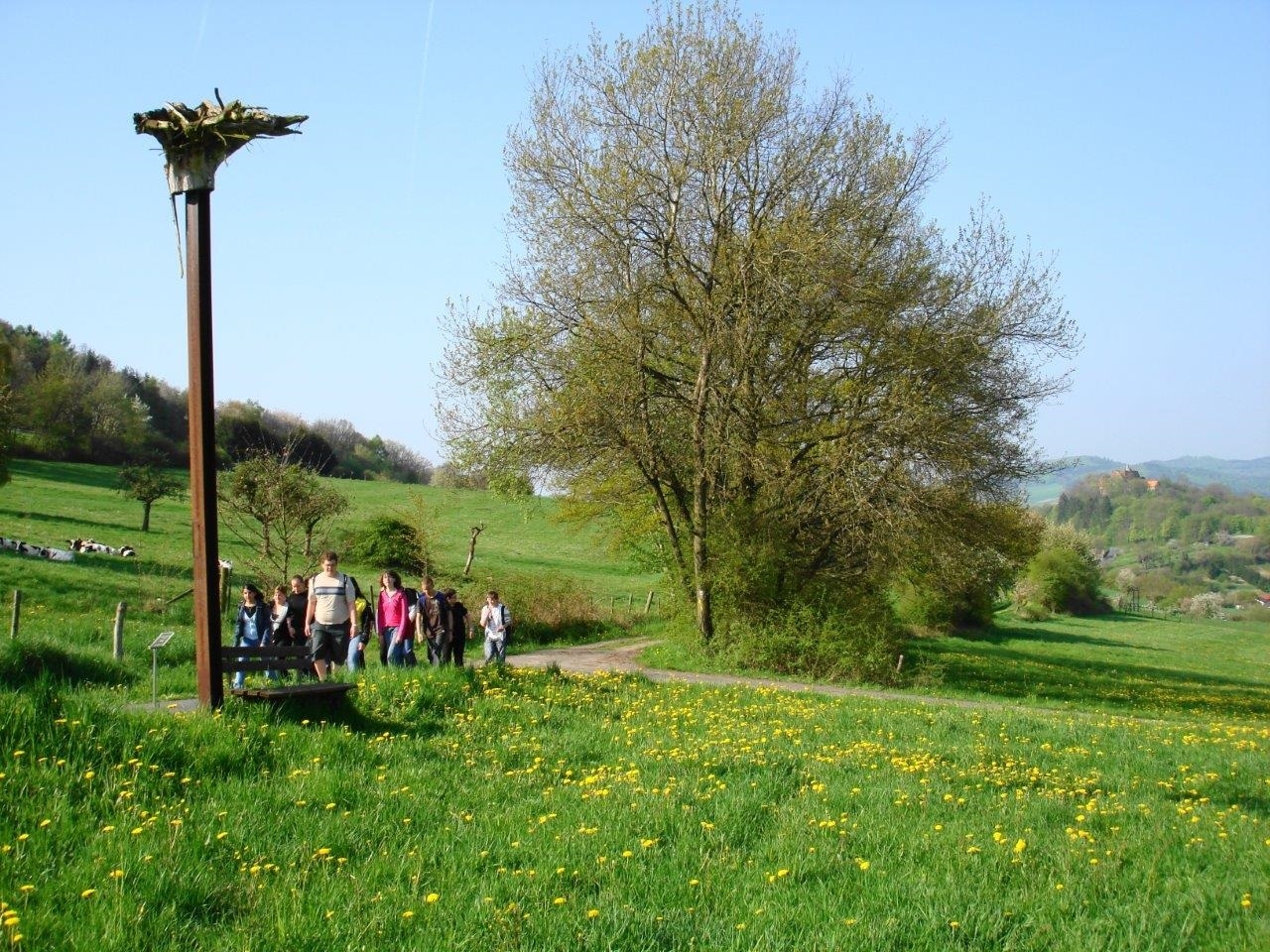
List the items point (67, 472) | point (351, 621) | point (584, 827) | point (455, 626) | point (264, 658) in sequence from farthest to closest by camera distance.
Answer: point (67, 472) < point (455, 626) < point (351, 621) < point (264, 658) < point (584, 827)

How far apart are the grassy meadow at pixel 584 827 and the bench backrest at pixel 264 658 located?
0.92 meters

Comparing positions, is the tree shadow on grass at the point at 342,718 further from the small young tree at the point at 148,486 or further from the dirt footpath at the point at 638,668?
the small young tree at the point at 148,486

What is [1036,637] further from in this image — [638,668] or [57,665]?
[57,665]

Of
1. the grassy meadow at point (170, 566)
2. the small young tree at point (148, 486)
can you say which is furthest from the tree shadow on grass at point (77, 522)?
the small young tree at point (148, 486)

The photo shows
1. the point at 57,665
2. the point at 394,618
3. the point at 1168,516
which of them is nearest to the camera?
the point at 57,665

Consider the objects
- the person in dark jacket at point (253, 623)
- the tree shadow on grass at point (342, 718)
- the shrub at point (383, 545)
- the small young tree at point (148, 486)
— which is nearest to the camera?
the tree shadow on grass at point (342, 718)

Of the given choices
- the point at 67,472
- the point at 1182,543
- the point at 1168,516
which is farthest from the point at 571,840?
the point at 1168,516

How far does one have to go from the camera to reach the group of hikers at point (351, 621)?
14.7 m

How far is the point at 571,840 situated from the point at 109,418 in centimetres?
7648

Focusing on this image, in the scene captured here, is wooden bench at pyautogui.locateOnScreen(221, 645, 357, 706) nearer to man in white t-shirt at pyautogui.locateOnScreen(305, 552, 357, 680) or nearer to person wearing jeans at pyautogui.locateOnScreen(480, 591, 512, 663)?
man in white t-shirt at pyautogui.locateOnScreen(305, 552, 357, 680)

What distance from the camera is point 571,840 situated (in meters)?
6.45

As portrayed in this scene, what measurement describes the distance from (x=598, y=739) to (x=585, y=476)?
1552 cm

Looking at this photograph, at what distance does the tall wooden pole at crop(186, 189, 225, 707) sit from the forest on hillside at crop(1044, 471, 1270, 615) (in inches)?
4035

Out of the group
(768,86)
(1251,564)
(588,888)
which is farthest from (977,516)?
(1251,564)
